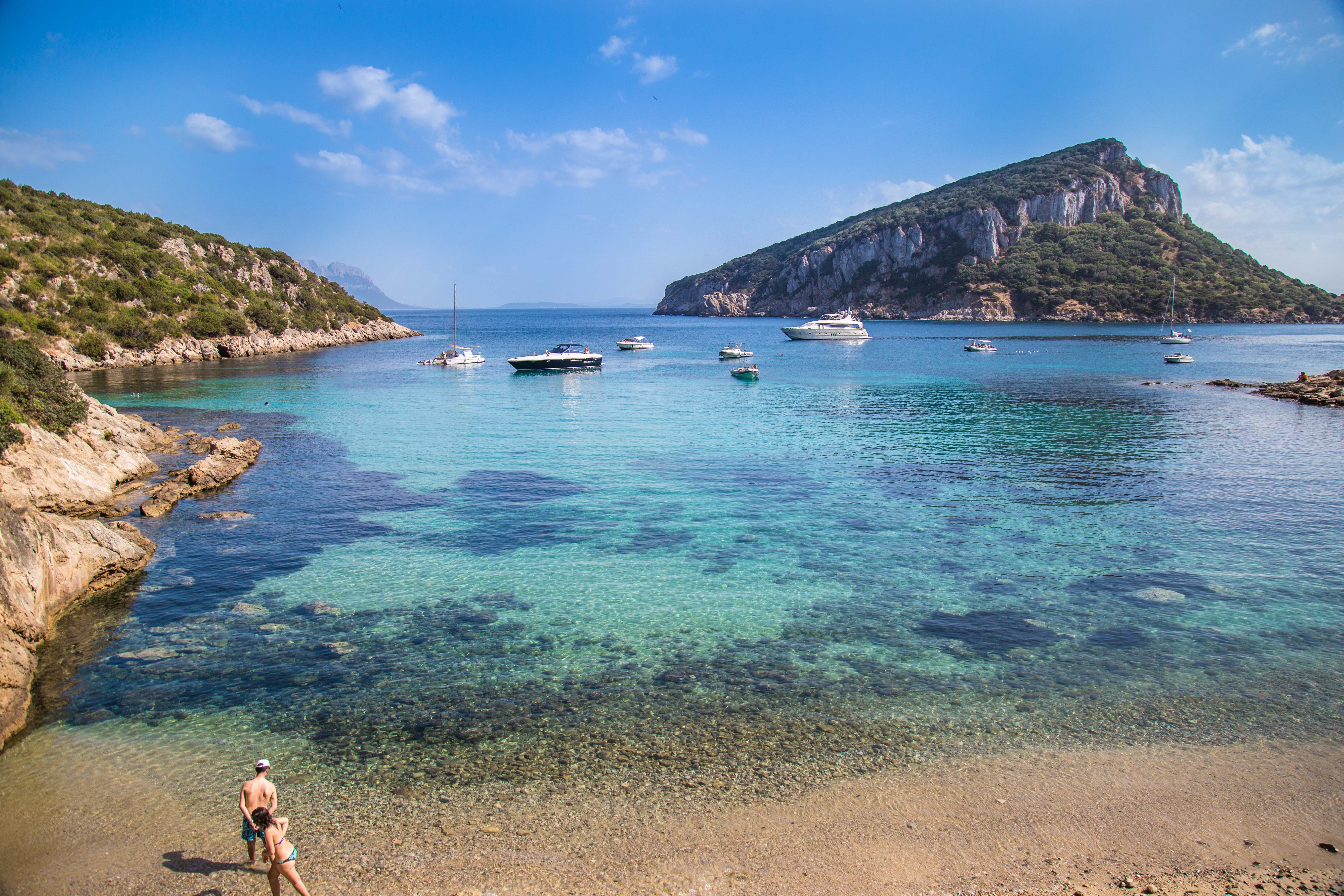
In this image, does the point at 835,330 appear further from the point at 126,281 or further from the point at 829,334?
the point at 126,281

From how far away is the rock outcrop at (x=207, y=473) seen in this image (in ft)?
69.2

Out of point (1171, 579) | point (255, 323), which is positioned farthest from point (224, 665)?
point (255, 323)

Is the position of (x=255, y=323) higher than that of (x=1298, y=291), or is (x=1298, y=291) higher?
(x=1298, y=291)

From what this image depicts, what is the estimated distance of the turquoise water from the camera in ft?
34.1

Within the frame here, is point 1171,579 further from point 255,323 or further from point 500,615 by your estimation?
point 255,323

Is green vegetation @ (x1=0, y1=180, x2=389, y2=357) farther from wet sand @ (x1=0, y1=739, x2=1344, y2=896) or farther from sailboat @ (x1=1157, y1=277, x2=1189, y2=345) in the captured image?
sailboat @ (x1=1157, y1=277, x2=1189, y2=345)

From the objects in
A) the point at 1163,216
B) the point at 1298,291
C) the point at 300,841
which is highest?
the point at 1163,216

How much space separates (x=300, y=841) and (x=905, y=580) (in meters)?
12.4

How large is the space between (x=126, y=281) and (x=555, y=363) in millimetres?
44560

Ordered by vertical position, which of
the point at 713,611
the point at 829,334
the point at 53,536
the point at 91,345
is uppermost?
the point at 829,334

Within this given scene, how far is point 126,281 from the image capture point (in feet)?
236

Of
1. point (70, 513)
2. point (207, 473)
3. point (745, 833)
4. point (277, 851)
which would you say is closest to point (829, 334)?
point (207, 473)

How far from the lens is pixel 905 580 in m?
15.9

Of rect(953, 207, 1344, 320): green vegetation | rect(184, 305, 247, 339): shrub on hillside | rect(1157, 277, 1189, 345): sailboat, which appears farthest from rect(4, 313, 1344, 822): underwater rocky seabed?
rect(953, 207, 1344, 320): green vegetation
